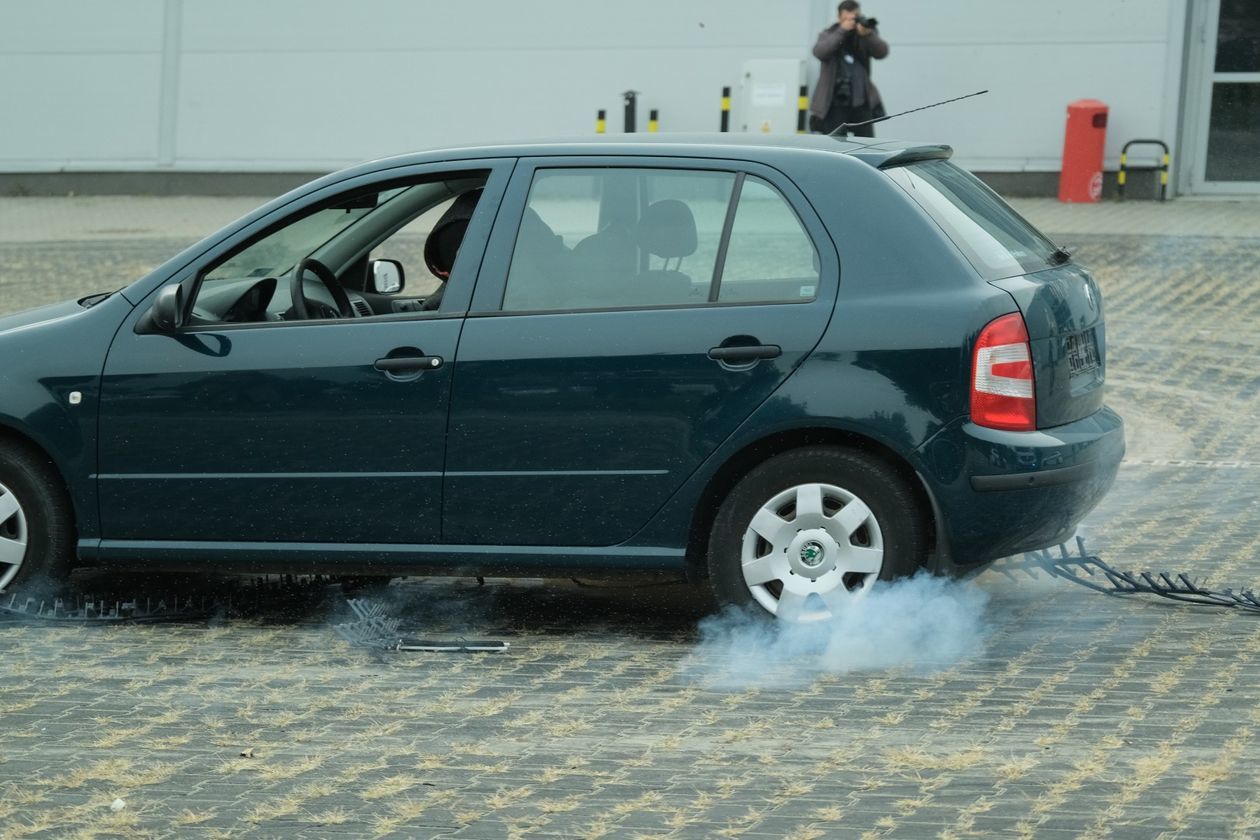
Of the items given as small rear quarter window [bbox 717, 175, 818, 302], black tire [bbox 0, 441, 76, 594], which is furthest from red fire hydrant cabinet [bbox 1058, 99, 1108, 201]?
black tire [bbox 0, 441, 76, 594]

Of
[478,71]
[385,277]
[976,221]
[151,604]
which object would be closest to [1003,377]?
[976,221]

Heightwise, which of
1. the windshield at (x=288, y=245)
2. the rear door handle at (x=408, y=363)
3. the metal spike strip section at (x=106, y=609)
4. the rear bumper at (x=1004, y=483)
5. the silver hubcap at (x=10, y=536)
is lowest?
the metal spike strip section at (x=106, y=609)

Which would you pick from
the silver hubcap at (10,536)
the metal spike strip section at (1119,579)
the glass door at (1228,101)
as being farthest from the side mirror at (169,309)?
the glass door at (1228,101)

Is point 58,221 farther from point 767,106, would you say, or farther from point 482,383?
point 482,383

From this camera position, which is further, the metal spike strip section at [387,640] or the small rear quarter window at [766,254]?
the metal spike strip section at [387,640]

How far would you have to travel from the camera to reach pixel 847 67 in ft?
59.5

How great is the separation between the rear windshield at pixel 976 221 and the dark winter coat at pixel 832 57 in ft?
38.4

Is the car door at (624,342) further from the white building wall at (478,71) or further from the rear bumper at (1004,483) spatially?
the white building wall at (478,71)

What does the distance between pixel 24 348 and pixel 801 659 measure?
2.73 metres

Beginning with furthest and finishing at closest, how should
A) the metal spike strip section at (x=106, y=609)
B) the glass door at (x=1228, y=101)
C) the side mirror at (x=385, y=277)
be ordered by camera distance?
1. the glass door at (x=1228, y=101)
2. the side mirror at (x=385, y=277)
3. the metal spike strip section at (x=106, y=609)

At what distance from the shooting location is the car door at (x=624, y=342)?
5805 millimetres

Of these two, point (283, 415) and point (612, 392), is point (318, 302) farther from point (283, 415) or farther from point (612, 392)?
point (612, 392)

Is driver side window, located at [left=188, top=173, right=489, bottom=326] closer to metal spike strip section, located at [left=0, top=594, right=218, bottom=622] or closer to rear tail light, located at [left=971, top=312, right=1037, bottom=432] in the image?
metal spike strip section, located at [left=0, top=594, right=218, bottom=622]

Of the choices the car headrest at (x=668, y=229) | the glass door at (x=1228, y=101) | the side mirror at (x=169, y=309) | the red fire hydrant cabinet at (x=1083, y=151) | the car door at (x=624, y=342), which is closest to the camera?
the car door at (x=624, y=342)
